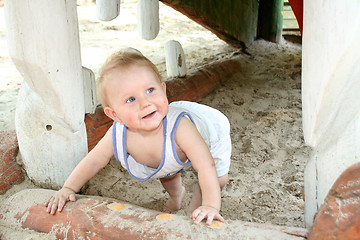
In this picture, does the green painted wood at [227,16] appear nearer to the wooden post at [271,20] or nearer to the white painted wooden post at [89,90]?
the wooden post at [271,20]

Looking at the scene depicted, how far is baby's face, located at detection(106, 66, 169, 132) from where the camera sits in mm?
1397

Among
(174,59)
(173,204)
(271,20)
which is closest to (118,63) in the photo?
(173,204)

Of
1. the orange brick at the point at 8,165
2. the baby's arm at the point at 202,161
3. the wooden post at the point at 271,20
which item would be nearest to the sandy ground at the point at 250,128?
the orange brick at the point at 8,165

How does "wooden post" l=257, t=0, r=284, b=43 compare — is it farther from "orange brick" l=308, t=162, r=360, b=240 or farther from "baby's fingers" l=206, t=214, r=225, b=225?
"orange brick" l=308, t=162, r=360, b=240

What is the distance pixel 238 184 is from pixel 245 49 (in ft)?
9.81

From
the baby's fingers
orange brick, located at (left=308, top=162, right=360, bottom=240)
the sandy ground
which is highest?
orange brick, located at (left=308, top=162, right=360, bottom=240)

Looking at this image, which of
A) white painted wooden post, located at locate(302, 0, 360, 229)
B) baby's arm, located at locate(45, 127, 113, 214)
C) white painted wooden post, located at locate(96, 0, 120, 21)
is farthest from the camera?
white painted wooden post, located at locate(96, 0, 120, 21)

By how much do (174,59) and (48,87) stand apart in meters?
1.57

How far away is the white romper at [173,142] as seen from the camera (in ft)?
5.01

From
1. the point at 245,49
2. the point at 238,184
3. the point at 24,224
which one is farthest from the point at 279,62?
the point at 24,224

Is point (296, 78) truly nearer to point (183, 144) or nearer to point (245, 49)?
point (245, 49)

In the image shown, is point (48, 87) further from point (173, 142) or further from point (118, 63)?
point (173, 142)

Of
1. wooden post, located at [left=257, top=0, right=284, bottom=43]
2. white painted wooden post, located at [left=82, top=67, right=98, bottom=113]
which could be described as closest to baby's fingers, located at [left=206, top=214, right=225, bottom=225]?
white painted wooden post, located at [left=82, top=67, right=98, bottom=113]

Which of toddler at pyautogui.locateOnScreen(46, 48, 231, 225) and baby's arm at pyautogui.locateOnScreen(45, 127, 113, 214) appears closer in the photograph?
toddler at pyautogui.locateOnScreen(46, 48, 231, 225)
